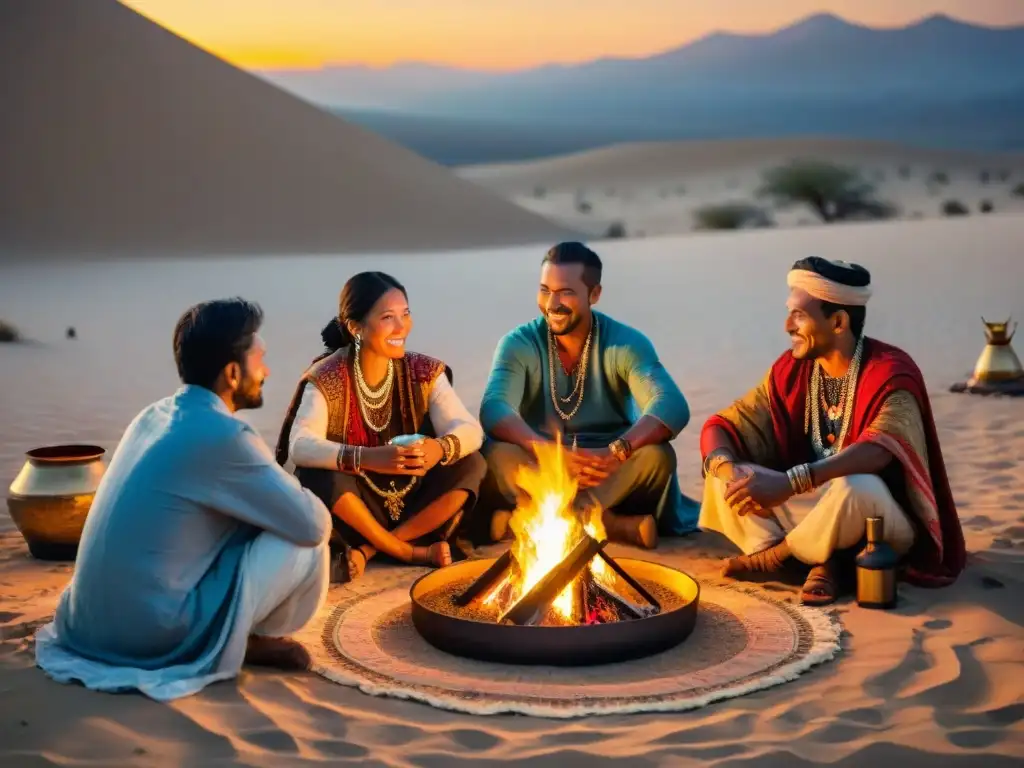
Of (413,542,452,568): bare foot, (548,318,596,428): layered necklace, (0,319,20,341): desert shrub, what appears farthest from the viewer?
(0,319,20,341): desert shrub

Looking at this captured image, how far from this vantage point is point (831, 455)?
19.1ft

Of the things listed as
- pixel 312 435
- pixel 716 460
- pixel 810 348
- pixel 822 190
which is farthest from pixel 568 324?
pixel 822 190

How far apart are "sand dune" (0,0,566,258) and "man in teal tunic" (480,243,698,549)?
29880 mm

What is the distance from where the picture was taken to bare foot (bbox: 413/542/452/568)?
6250 millimetres

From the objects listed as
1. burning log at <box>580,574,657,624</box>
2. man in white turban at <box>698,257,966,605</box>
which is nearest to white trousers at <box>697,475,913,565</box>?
man in white turban at <box>698,257,966,605</box>

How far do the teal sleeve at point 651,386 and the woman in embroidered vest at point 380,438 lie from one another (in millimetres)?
879

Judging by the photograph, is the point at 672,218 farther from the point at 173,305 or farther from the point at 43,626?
the point at 43,626

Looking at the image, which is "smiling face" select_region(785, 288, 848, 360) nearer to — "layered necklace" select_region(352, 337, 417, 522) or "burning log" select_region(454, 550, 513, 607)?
"burning log" select_region(454, 550, 513, 607)

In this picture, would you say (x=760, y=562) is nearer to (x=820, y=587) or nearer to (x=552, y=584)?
(x=820, y=587)

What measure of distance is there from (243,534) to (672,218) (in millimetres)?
47754

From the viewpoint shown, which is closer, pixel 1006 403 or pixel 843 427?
pixel 843 427

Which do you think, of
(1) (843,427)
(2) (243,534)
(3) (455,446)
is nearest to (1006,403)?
(1) (843,427)

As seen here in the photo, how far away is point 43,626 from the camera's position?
5066 mm

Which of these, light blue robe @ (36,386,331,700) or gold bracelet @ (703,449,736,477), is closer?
light blue robe @ (36,386,331,700)
